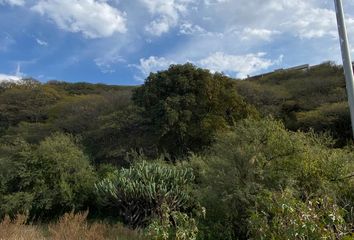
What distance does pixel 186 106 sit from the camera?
2530 cm

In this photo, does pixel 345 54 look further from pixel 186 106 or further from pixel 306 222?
pixel 186 106

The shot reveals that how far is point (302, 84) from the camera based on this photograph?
40.7 m

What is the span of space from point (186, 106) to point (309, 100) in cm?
1606

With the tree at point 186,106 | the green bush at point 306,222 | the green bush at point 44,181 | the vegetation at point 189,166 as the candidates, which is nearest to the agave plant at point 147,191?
the vegetation at point 189,166

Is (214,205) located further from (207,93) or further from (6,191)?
(207,93)

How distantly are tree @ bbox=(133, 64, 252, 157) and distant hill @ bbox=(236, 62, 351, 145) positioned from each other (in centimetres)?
660

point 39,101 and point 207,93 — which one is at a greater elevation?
point 39,101

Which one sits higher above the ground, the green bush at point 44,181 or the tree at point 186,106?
the tree at point 186,106

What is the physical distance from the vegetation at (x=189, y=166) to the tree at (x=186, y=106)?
0.07 metres

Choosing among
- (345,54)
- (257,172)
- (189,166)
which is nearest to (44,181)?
(189,166)

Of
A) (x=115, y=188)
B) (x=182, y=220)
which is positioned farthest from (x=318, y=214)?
(x=115, y=188)

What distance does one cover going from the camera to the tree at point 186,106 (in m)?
24.5

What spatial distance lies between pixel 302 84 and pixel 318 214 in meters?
36.8

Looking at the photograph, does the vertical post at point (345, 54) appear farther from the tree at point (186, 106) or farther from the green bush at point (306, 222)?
the tree at point (186, 106)
